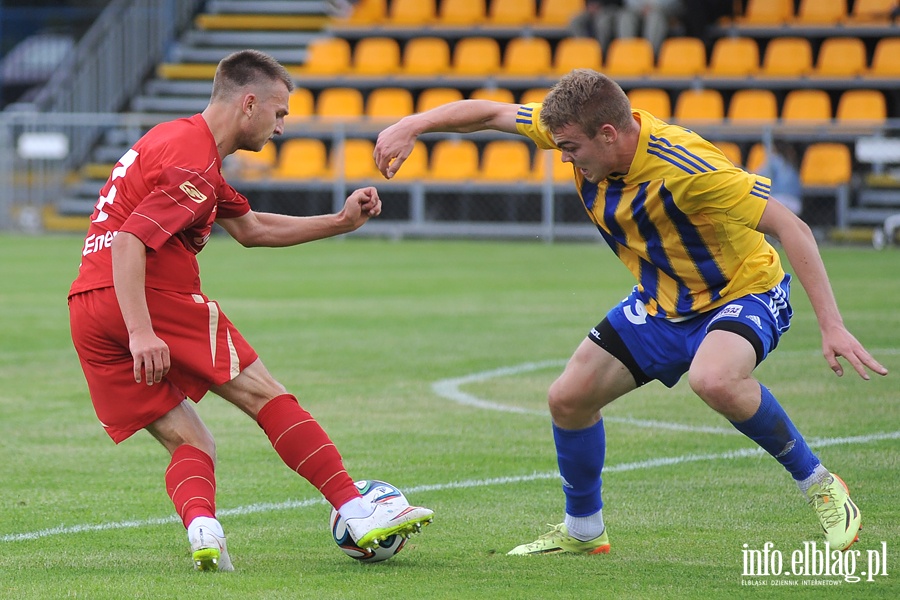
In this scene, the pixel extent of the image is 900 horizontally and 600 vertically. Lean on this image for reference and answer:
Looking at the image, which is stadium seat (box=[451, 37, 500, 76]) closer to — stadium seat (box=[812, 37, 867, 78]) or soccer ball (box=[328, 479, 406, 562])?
stadium seat (box=[812, 37, 867, 78])

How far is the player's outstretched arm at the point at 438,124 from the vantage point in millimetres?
5105

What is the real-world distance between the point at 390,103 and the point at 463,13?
2.91 meters

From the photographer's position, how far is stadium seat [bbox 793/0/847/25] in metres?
22.7

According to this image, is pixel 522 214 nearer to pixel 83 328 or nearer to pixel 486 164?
pixel 486 164

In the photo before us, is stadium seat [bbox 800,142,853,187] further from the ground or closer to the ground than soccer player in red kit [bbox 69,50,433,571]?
closer to the ground

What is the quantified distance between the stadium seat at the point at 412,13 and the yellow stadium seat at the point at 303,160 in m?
3.39

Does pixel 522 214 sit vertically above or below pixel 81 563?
below

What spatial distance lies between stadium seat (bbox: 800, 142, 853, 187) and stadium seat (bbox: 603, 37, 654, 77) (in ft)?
10.8

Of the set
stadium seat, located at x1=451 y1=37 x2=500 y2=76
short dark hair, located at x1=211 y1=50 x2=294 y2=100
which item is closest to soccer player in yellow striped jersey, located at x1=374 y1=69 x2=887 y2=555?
short dark hair, located at x1=211 y1=50 x2=294 y2=100

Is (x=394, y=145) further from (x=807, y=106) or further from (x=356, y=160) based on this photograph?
(x=356, y=160)

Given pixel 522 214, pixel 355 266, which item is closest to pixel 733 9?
pixel 522 214

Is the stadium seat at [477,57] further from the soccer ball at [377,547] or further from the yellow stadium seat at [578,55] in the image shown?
the soccer ball at [377,547]

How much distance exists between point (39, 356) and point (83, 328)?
19.3 ft

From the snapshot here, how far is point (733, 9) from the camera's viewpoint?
2328 centimetres
